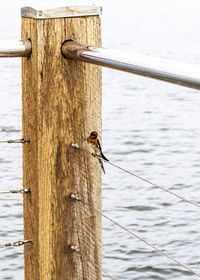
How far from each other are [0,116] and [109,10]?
1076 inches

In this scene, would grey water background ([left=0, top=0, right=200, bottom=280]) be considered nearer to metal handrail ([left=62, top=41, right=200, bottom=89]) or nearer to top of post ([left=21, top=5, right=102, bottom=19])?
top of post ([left=21, top=5, right=102, bottom=19])

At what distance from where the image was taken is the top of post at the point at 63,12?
170cm

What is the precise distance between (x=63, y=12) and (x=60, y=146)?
1.07ft

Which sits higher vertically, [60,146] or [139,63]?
[139,63]

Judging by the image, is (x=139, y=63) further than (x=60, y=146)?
No

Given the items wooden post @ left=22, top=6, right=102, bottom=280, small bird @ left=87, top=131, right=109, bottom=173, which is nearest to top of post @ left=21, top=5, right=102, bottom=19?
wooden post @ left=22, top=6, right=102, bottom=280

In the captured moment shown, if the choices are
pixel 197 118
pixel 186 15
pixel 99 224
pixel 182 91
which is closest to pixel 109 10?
pixel 186 15

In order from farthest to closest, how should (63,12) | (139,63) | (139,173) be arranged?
(139,173), (63,12), (139,63)

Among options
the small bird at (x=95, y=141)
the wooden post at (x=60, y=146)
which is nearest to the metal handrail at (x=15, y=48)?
the wooden post at (x=60, y=146)

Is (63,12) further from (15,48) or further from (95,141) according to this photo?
(95,141)

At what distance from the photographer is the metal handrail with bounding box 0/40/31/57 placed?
1.70 metres

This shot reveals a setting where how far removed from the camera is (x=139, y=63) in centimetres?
139

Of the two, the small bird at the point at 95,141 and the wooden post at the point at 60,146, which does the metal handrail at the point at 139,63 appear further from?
the small bird at the point at 95,141

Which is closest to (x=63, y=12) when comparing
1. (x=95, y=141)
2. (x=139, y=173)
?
(x=95, y=141)
